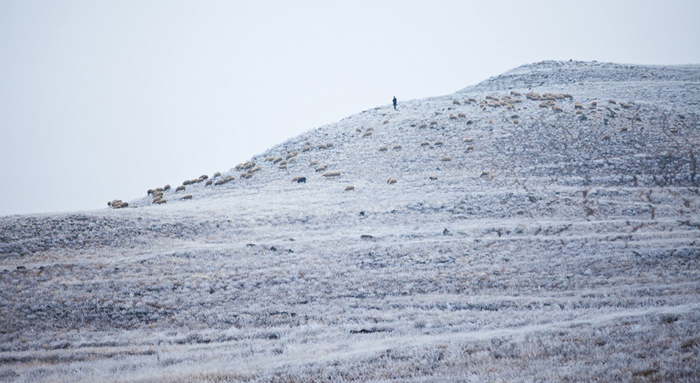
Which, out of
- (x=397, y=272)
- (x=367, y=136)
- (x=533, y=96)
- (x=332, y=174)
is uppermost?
(x=533, y=96)

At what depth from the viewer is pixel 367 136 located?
50406mm

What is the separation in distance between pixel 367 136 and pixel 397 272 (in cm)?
3365

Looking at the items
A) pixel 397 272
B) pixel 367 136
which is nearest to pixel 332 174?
pixel 367 136

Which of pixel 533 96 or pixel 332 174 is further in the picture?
pixel 533 96

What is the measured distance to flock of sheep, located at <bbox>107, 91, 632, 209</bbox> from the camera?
3978 cm

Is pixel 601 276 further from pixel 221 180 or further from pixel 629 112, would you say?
pixel 629 112

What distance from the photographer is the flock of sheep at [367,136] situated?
3978 cm

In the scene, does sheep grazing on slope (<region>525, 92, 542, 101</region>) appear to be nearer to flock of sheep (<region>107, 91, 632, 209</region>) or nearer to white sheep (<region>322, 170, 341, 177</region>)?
flock of sheep (<region>107, 91, 632, 209</region>)

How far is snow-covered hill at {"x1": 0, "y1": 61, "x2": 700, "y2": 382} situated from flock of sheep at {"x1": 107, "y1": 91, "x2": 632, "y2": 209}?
837 millimetres

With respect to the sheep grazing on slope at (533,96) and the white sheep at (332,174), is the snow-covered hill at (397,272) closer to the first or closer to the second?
the white sheep at (332,174)

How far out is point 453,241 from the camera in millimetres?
21828

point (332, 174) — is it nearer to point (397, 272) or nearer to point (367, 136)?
point (367, 136)

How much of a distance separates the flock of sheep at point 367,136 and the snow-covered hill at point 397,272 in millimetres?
837

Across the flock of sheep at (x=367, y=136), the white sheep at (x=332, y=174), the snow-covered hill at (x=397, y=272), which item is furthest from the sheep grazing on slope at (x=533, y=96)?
the white sheep at (x=332, y=174)
